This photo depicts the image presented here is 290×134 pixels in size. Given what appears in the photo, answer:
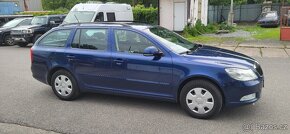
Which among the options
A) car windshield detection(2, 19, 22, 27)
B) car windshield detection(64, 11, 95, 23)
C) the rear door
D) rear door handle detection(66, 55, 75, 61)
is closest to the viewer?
the rear door

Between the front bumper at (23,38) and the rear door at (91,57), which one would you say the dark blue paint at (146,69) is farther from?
the front bumper at (23,38)

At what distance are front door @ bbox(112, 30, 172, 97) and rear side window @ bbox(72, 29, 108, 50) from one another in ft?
0.86

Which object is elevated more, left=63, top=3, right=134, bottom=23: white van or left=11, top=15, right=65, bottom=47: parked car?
left=63, top=3, right=134, bottom=23: white van

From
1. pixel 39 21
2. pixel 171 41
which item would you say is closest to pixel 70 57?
pixel 171 41

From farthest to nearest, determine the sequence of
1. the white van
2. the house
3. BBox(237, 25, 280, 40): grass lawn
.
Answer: the house
BBox(237, 25, 280, 40): grass lawn
the white van

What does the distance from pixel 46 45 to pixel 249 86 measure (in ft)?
13.3

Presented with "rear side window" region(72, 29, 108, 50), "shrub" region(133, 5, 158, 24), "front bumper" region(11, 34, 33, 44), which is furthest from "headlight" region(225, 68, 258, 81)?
"shrub" region(133, 5, 158, 24)

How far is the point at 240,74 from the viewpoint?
16.6 feet

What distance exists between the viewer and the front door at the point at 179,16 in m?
21.6

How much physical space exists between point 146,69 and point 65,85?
1.86 metres

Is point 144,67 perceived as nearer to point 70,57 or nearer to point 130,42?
point 130,42

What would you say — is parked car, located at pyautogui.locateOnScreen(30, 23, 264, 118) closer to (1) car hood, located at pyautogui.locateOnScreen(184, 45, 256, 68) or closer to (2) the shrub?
(1) car hood, located at pyautogui.locateOnScreen(184, 45, 256, 68)

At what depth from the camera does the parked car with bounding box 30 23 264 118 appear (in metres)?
5.12

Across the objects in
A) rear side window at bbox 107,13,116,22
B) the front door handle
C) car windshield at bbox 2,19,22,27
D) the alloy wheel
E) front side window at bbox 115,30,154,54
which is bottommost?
the alloy wheel
